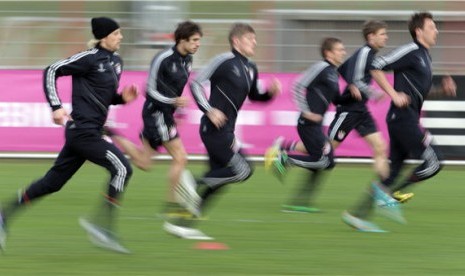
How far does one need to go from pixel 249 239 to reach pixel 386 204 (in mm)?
1345

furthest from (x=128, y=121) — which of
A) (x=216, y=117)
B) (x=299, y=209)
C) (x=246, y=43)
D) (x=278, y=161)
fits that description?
(x=216, y=117)

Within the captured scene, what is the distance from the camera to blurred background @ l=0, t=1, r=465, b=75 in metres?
17.8

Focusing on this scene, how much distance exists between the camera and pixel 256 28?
1819cm

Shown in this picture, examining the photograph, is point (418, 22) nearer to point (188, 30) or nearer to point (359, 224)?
point (359, 224)

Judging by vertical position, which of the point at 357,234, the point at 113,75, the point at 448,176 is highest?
the point at 113,75

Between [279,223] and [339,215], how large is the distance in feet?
2.95

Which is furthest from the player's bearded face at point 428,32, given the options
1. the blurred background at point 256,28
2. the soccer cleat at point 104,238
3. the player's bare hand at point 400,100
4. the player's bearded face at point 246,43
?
the blurred background at point 256,28

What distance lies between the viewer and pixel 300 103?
38.9ft

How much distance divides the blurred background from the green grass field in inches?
171

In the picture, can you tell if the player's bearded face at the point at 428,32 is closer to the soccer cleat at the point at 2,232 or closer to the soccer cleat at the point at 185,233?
the soccer cleat at the point at 185,233

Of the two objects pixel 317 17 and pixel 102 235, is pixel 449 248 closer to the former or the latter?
pixel 102 235

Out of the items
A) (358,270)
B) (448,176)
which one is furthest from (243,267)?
(448,176)

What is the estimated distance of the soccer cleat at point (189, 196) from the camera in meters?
9.77

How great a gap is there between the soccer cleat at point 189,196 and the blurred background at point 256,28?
7559mm
